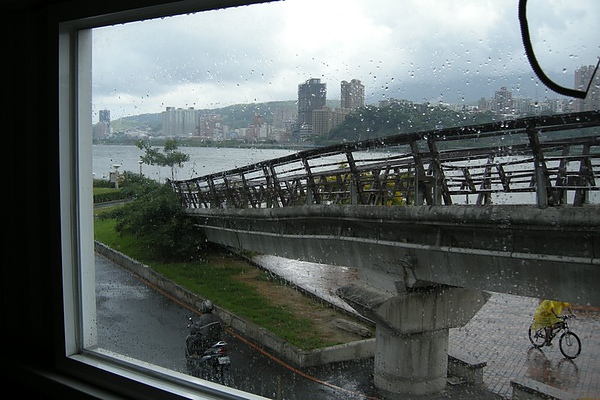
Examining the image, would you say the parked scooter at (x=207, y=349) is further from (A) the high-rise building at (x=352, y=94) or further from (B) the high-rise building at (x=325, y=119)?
(A) the high-rise building at (x=352, y=94)

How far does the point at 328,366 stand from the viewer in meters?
1.88

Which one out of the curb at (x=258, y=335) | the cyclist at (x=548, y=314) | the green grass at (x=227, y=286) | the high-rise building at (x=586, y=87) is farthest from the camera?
the green grass at (x=227, y=286)

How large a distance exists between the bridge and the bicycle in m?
0.09

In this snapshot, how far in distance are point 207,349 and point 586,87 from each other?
A: 1.55 m

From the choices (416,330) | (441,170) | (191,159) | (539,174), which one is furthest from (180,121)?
(539,174)

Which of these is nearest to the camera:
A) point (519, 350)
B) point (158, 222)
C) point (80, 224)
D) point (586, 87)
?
point (586, 87)

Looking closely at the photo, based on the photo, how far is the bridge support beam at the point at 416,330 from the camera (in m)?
1.70

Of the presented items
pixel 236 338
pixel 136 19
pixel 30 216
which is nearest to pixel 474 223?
pixel 236 338

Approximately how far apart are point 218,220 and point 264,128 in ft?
2.55

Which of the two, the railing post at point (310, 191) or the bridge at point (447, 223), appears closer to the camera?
the bridge at point (447, 223)

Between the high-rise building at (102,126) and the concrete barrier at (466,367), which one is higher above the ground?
the high-rise building at (102,126)

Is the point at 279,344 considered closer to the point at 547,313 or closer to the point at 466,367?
the point at 466,367

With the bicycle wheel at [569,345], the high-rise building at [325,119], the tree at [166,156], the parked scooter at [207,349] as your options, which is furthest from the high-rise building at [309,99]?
the bicycle wheel at [569,345]

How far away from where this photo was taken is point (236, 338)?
2.17 metres
